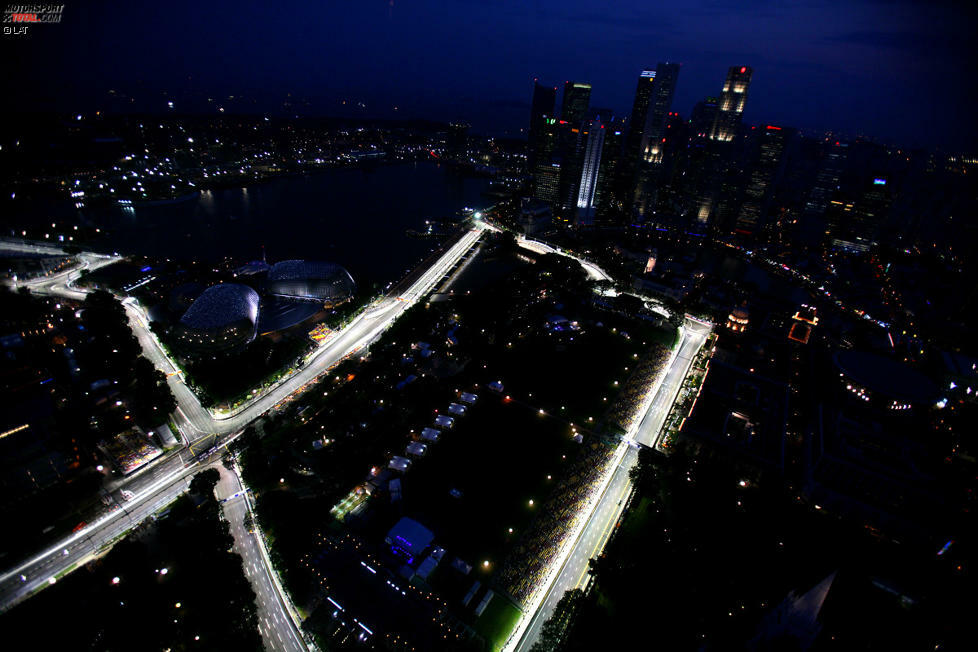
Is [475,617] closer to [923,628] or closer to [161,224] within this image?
[923,628]

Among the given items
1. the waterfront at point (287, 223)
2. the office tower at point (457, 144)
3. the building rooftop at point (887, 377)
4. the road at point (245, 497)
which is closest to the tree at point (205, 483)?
the road at point (245, 497)

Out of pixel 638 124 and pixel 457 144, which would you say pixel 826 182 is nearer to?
pixel 638 124

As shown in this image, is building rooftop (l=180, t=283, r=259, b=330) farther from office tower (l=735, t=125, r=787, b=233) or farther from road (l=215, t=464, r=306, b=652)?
office tower (l=735, t=125, r=787, b=233)

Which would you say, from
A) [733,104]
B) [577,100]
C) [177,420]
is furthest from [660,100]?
[177,420]

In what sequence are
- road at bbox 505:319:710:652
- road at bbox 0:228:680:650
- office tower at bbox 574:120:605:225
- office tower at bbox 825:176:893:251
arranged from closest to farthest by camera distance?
road at bbox 0:228:680:650 → road at bbox 505:319:710:652 → office tower at bbox 825:176:893:251 → office tower at bbox 574:120:605:225

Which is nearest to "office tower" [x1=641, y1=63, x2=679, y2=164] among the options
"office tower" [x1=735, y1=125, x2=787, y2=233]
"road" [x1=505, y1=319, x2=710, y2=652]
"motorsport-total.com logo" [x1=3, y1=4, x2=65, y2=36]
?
"office tower" [x1=735, y1=125, x2=787, y2=233]

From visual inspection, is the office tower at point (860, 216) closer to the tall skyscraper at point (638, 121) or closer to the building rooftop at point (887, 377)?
the tall skyscraper at point (638, 121)
